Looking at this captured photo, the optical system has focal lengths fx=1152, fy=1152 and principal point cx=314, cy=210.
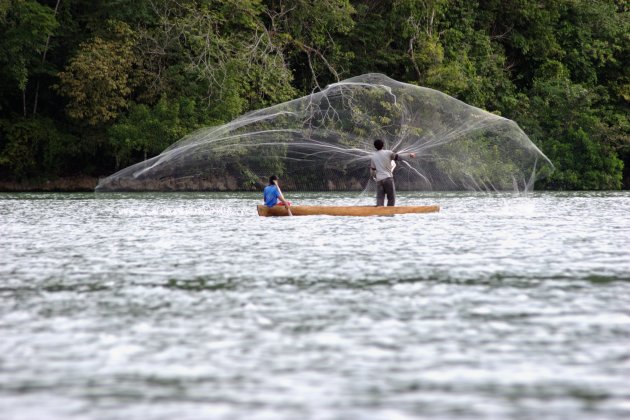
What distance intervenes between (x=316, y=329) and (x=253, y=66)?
37351 millimetres

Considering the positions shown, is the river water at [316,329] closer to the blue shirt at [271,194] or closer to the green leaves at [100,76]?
the blue shirt at [271,194]

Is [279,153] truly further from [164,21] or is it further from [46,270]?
[164,21]

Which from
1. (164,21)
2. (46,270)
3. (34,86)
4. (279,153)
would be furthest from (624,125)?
(46,270)

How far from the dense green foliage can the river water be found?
28.7m

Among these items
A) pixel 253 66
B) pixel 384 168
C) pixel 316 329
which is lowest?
pixel 316 329

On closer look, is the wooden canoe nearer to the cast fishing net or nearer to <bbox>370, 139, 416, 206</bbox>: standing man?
<bbox>370, 139, 416, 206</bbox>: standing man

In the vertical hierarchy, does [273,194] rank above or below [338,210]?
above

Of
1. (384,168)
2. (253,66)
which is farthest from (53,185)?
(384,168)

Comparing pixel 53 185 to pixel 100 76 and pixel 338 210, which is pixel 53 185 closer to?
pixel 100 76

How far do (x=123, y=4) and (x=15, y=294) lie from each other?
37614mm

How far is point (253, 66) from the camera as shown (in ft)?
150

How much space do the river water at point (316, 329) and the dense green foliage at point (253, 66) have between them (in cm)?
2867

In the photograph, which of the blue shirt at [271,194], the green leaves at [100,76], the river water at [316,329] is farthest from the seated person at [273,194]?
the green leaves at [100,76]

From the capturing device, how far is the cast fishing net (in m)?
26.0
